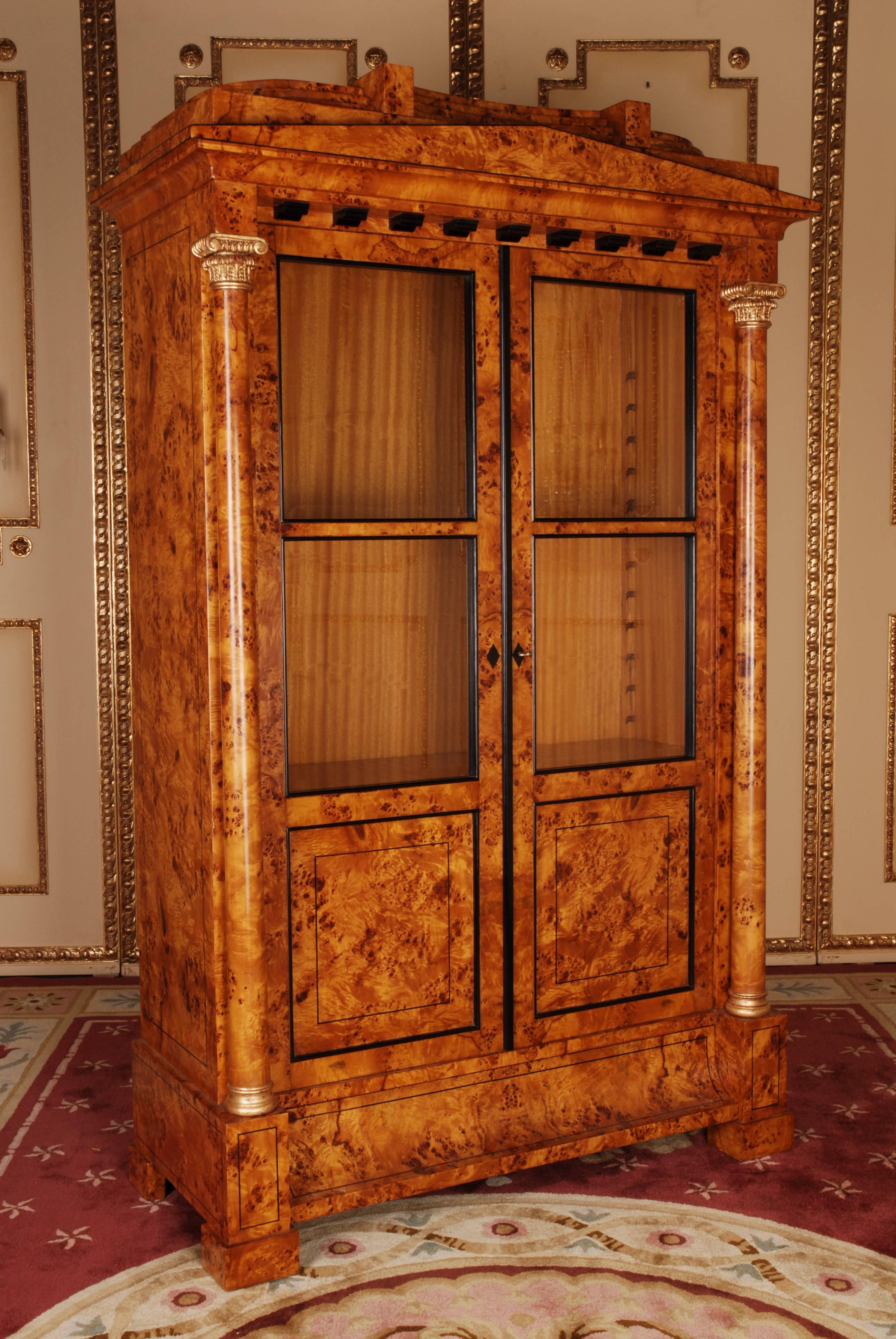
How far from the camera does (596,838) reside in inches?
114

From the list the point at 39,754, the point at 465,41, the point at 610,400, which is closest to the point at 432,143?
the point at 610,400

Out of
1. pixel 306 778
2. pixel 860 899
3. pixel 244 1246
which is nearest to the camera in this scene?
pixel 244 1246

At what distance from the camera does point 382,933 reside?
8.74ft

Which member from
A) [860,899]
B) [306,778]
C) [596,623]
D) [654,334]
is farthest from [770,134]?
[306,778]

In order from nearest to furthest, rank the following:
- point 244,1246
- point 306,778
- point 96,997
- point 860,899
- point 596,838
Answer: point 244,1246 → point 306,778 → point 596,838 → point 96,997 → point 860,899

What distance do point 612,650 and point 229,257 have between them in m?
1.20

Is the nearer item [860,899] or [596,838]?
[596,838]

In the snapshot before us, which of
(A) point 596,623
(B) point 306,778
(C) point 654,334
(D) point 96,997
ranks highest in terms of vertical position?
(C) point 654,334

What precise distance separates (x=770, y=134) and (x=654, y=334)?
5.79 ft

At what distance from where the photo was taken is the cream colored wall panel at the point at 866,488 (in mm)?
4277

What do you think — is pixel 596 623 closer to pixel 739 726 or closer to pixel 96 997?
pixel 739 726

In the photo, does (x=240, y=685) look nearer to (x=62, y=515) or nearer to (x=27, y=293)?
(x=62, y=515)

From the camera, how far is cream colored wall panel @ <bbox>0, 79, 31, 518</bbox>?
4.11 m

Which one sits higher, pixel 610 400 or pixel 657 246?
pixel 657 246
